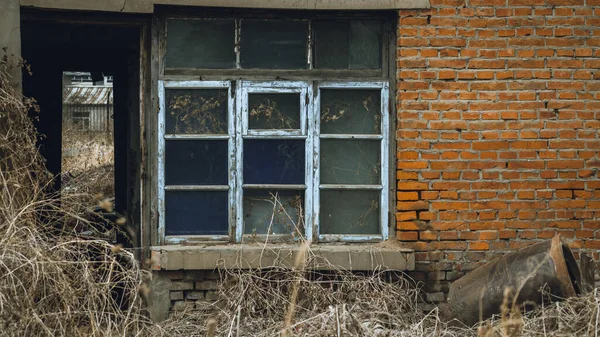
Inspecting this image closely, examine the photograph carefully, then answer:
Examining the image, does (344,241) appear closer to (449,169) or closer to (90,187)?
(449,169)

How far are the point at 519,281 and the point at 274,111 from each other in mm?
2295

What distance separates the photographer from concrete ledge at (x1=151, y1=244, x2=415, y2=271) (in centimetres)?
582

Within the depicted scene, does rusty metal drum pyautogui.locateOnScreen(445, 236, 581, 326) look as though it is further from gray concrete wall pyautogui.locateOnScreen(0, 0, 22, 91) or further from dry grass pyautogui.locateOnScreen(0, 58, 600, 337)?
gray concrete wall pyautogui.locateOnScreen(0, 0, 22, 91)

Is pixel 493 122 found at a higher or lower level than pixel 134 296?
higher

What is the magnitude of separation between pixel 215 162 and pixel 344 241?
48.0 inches

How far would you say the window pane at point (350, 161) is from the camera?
610 centimetres

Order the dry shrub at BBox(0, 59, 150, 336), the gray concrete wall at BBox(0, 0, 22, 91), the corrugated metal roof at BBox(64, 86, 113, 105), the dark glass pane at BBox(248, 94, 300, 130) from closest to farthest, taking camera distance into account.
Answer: the dry shrub at BBox(0, 59, 150, 336) < the gray concrete wall at BBox(0, 0, 22, 91) < the dark glass pane at BBox(248, 94, 300, 130) < the corrugated metal roof at BBox(64, 86, 113, 105)

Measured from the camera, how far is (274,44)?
604 cm

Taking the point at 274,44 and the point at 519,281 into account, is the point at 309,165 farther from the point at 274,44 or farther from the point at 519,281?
the point at 519,281

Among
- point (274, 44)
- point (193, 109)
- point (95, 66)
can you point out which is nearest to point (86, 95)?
point (95, 66)

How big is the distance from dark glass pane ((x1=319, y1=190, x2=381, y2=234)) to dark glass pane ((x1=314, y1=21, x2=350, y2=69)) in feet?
3.42

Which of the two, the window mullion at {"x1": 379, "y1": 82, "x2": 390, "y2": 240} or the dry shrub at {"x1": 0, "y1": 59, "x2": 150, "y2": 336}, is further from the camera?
the window mullion at {"x1": 379, "y1": 82, "x2": 390, "y2": 240}

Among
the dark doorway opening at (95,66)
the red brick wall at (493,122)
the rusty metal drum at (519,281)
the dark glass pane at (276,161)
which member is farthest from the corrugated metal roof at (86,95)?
the rusty metal drum at (519,281)

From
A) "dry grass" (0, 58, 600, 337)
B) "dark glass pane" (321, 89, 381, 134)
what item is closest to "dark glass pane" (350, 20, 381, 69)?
"dark glass pane" (321, 89, 381, 134)
